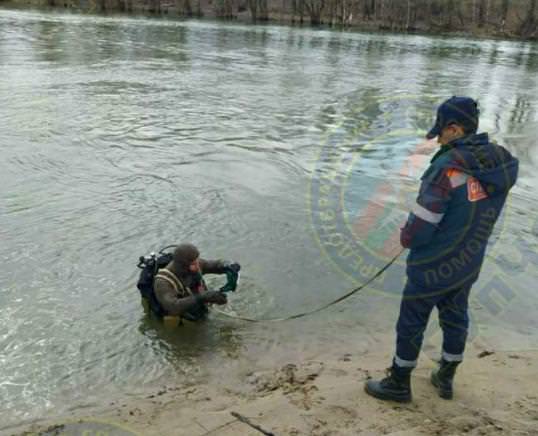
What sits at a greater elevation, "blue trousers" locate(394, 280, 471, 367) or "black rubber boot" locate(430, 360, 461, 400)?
"blue trousers" locate(394, 280, 471, 367)

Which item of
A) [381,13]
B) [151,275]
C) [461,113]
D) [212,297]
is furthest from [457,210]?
[381,13]

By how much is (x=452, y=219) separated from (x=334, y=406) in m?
1.56

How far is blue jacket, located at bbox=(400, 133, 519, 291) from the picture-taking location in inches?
151

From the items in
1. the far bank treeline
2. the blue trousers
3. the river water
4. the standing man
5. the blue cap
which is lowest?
the river water

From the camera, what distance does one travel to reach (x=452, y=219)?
3936mm

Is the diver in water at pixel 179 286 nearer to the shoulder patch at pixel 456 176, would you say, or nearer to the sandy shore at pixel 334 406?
→ the sandy shore at pixel 334 406

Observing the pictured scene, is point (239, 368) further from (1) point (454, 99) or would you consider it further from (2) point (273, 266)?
(1) point (454, 99)

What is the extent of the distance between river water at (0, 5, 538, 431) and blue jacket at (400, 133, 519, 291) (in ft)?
6.32

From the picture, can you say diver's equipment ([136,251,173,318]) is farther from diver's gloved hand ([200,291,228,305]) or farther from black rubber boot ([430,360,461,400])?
black rubber boot ([430,360,461,400])

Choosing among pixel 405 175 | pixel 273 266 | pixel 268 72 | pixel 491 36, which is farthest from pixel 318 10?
pixel 273 266

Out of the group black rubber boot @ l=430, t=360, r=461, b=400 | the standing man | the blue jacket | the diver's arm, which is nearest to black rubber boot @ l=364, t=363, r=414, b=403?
the standing man

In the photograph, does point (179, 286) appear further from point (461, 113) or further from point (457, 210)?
point (461, 113)

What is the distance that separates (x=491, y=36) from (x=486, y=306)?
55990 mm

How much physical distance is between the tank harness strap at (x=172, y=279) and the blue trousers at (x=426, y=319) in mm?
2314
